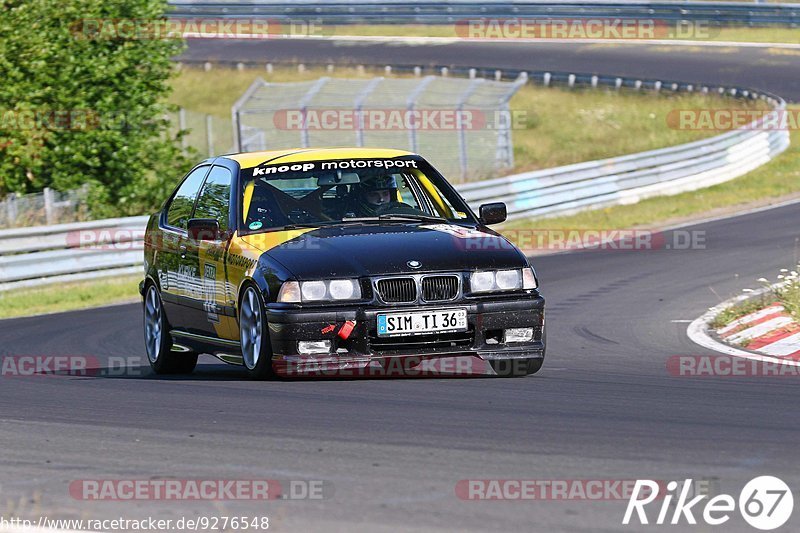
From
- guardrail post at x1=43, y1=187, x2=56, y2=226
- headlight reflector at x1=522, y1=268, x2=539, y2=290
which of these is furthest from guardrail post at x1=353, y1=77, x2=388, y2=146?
headlight reflector at x1=522, y1=268, x2=539, y2=290

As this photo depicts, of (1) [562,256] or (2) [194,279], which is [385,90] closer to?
(1) [562,256]

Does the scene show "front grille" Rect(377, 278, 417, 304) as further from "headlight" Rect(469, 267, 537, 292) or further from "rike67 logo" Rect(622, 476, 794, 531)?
"rike67 logo" Rect(622, 476, 794, 531)

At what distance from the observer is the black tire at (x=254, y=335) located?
873 cm

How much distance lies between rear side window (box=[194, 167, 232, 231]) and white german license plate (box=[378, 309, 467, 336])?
66.3 inches

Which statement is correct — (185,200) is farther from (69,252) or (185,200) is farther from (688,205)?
(688,205)

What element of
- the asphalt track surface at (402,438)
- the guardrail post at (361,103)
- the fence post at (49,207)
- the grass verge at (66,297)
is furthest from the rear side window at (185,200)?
the guardrail post at (361,103)

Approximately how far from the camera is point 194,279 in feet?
33.1

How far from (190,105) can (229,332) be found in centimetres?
4079

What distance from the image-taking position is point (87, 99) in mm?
23922

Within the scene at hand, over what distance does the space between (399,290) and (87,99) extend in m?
16.5

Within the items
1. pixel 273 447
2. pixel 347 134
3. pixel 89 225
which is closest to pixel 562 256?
pixel 89 225

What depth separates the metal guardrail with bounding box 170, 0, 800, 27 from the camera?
51406mm

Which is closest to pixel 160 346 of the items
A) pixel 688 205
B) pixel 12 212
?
pixel 12 212

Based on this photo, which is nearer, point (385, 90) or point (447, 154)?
point (385, 90)
